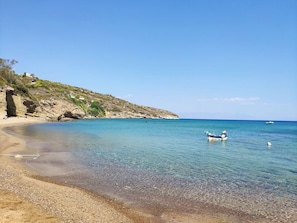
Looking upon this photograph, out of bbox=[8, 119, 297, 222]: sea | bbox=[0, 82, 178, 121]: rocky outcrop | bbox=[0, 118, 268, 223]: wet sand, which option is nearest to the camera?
bbox=[0, 118, 268, 223]: wet sand

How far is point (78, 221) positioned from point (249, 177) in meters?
11.7

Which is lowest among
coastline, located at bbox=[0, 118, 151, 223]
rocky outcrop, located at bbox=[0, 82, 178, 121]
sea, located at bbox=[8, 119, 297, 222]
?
sea, located at bbox=[8, 119, 297, 222]

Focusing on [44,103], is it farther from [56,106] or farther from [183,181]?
[183,181]

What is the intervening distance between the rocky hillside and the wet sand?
56.5m

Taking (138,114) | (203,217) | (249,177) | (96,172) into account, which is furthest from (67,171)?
(138,114)

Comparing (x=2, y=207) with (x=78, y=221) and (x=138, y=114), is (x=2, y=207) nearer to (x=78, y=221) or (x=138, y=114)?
(x=78, y=221)

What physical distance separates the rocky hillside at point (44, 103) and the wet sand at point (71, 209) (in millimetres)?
56462

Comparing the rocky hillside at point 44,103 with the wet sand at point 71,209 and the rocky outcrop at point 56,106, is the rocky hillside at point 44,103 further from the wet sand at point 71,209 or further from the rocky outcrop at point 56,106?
the wet sand at point 71,209

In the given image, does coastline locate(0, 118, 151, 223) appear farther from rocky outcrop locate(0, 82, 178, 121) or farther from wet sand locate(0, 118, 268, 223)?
rocky outcrop locate(0, 82, 178, 121)

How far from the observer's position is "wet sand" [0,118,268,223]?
8.26 meters

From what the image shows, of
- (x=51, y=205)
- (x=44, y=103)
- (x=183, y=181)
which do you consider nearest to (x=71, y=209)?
(x=51, y=205)

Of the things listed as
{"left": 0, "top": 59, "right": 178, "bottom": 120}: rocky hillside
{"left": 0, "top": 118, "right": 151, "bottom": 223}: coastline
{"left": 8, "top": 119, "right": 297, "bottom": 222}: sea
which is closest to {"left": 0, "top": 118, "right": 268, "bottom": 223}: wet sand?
{"left": 0, "top": 118, "right": 151, "bottom": 223}: coastline

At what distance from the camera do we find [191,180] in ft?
50.3

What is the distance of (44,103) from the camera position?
105 meters
